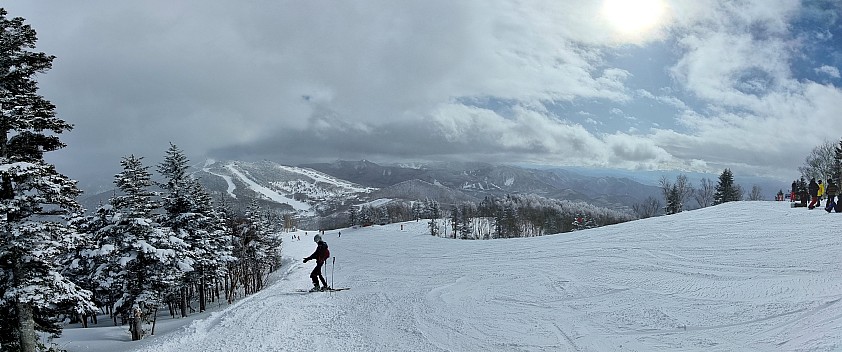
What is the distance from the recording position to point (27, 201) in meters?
12.1

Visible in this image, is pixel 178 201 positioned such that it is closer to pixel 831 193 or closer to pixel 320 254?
pixel 320 254

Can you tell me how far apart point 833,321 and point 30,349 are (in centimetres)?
2054

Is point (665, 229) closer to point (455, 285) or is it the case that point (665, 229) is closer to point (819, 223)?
point (819, 223)

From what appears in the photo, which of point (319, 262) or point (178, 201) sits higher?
point (178, 201)

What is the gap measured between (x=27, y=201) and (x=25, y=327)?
154 inches

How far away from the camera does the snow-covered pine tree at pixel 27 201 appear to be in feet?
39.1

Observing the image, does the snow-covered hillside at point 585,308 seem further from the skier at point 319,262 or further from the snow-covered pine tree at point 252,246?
the snow-covered pine tree at point 252,246

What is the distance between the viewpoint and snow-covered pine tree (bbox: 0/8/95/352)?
11.9 metres

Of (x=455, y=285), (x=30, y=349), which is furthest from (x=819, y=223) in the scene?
(x=30, y=349)

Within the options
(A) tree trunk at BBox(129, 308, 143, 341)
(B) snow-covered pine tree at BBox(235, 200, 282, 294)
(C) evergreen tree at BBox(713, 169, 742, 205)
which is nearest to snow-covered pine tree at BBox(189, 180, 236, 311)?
(A) tree trunk at BBox(129, 308, 143, 341)

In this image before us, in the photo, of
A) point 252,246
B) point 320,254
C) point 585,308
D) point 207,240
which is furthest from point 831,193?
point 252,246

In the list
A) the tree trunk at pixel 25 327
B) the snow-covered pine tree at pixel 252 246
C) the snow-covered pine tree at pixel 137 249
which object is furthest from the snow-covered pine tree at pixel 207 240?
the tree trunk at pixel 25 327

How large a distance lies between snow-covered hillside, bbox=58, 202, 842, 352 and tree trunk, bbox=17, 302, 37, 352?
12.1ft

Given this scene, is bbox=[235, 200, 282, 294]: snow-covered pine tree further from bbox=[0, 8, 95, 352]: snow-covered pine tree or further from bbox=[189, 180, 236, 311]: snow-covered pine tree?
bbox=[0, 8, 95, 352]: snow-covered pine tree
